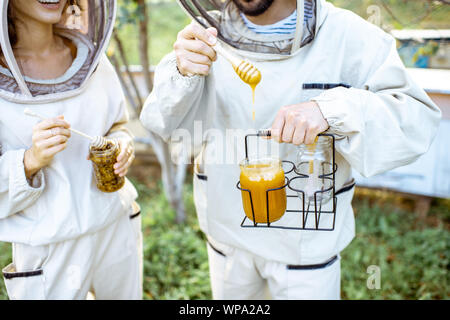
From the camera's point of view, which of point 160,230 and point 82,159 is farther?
point 160,230

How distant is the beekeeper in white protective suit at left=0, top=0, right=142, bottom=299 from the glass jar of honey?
4 cm

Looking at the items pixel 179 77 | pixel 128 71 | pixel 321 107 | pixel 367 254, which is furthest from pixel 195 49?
pixel 367 254

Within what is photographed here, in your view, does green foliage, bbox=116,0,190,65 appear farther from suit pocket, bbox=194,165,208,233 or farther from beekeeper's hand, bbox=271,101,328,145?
beekeeper's hand, bbox=271,101,328,145

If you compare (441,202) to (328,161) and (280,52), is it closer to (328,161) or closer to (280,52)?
(328,161)

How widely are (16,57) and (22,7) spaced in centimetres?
20

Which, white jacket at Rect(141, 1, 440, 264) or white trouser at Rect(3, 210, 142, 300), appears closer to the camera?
white jacket at Rect(141, 1, 440, 264)

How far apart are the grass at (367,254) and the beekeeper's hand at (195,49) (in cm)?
190

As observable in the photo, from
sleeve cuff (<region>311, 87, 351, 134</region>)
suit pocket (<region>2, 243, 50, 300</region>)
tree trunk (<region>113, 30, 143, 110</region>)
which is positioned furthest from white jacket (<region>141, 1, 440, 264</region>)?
tree trunk (<region>113, 30, 143, 110</region>)

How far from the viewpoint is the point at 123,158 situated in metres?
1.73

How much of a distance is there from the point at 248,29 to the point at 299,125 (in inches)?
22.6

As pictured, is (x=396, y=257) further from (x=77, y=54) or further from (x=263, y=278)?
(x=77, y=54)

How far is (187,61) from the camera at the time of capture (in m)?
1.44

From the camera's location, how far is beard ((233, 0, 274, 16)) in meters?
1.61

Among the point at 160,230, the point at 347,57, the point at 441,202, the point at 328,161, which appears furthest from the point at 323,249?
the point at 441,202
